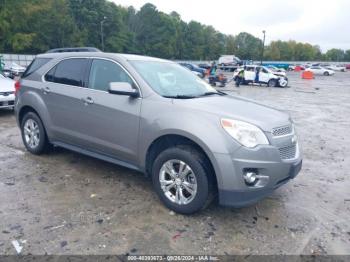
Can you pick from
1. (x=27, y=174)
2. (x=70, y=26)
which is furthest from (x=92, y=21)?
(x=27, y=174)

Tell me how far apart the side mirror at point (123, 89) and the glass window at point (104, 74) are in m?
0.23

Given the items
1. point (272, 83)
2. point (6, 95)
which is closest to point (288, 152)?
point (6, 95)

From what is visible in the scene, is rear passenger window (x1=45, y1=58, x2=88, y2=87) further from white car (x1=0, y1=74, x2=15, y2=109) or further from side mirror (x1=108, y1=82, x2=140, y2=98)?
white car (x1=0, y1=74, x2=15, y2=109)

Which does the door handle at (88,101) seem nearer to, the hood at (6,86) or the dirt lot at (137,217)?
the dirt lot at (137,217)

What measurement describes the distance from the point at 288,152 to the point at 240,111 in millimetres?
704

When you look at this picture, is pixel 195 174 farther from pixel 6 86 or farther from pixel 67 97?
pixel 6 86

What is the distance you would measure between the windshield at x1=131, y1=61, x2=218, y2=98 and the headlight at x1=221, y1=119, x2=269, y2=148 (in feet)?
2.78

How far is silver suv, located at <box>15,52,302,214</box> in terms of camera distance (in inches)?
127

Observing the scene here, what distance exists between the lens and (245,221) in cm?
353

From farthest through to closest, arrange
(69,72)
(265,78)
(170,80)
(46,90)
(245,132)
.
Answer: (265,78) < (46,90) < (69,72) < (170,80) < (245,132)

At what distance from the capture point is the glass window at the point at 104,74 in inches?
163

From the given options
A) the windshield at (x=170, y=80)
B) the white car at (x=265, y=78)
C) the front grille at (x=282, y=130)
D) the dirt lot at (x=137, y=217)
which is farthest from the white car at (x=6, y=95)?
the white car at (x=265, y=78)

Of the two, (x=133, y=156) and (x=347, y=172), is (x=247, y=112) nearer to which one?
(x=133, y=156)

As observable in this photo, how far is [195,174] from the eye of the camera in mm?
3352
